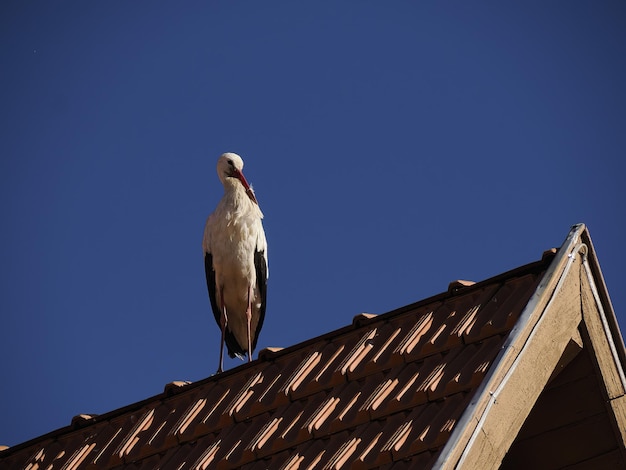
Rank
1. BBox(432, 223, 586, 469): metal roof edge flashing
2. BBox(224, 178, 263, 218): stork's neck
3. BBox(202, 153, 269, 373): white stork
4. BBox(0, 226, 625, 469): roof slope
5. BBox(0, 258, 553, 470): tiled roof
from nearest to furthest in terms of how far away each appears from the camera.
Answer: BBox(432, 223, 586, 469): metal roof edge flashing
BBox(0, 226, 625, 469): roof slope
BBox(0, 258, 553, 470): tiled roof
BBox(202, 153, 269, 373): white stork
BBox(224, 178, 263, 218): stork's neck

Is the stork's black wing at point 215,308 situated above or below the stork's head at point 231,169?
below

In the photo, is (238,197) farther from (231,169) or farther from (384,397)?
(384,397)

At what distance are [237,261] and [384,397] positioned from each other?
5.61 metres

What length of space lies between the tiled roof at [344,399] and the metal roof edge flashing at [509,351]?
0.08 metres

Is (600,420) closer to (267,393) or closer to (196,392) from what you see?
(267,393)

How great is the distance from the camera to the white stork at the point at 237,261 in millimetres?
10000

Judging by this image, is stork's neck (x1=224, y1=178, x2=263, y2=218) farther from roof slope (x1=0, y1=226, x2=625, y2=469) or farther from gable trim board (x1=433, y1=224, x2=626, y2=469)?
gable trim board (x1=433, y1=224, x2=626, y2=469)

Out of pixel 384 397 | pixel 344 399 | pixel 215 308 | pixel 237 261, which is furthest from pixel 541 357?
pixel 215 308

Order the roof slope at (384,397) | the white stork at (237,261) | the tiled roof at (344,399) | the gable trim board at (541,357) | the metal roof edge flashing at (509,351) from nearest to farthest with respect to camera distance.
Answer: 1. the metal roof edge flashing at (509,351)
2. the gable trim board at (541,357)
3. the roof slope at (384,397)
4. the tiled roof at (344,399)
5. the white stork at (237,261)

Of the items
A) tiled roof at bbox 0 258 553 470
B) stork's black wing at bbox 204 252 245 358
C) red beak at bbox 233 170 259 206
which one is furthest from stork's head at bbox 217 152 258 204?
tiled roof at bbox 0 258 553 470

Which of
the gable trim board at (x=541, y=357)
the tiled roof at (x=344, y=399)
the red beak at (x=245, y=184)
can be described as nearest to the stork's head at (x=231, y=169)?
the red beak at (x=245, y=184)

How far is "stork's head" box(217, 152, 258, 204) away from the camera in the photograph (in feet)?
34.6

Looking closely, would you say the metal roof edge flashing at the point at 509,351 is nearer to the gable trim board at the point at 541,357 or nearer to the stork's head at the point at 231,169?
the gable trim board at the point at 541,357

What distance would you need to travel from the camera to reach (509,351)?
4172 millimetres
